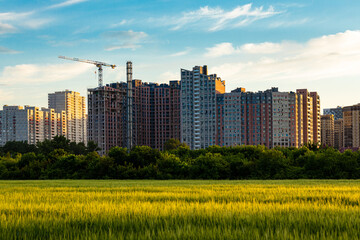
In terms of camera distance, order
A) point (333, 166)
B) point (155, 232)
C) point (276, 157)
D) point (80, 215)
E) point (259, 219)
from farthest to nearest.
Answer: point (276, 157) < point (333, 166) < point (80, 215) < point (259, 219) < point (155, 232)

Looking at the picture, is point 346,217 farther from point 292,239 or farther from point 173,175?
point 173,175

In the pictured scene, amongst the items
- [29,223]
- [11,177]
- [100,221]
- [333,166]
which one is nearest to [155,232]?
[100,221]

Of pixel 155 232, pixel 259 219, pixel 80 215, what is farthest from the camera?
pixel 80 215

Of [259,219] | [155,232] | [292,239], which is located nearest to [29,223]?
[155,232]

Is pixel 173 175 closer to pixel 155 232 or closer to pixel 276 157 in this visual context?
pixel 276 157

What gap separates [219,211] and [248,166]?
4618cm

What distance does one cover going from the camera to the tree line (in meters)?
51.2

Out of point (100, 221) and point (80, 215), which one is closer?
point (100, 221)

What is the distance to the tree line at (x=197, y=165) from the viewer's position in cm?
5116

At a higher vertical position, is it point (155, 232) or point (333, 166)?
point (155, 232)

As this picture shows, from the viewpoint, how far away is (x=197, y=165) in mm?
54906

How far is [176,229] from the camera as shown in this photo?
7160 millimetres

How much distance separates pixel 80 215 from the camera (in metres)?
9.16

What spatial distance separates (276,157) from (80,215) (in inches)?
1871
